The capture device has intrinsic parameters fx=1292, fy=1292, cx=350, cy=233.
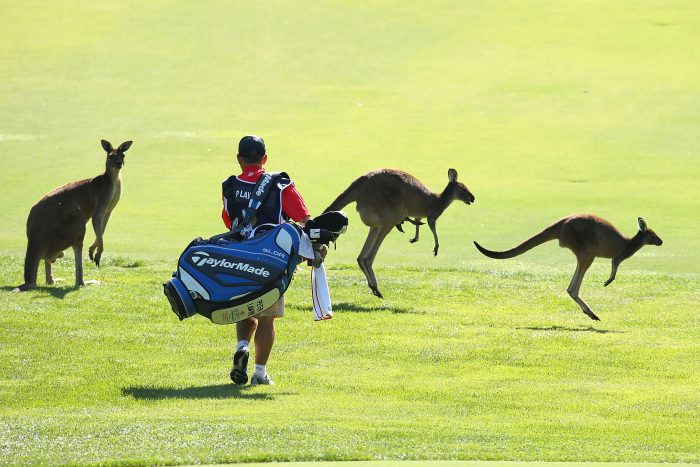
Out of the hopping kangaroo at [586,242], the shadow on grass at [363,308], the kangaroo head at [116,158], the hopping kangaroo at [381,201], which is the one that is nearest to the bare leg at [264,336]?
the shadow on grass at [363,308]

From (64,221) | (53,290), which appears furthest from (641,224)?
(53,290)

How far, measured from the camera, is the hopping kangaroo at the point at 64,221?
47.5 ft

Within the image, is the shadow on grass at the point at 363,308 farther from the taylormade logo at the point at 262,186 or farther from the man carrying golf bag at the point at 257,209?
the taylormade logo at the point at 262,186

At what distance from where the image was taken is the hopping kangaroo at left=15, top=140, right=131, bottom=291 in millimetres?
14469

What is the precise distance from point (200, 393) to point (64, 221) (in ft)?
18.3

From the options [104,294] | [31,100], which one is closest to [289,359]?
[104,294]

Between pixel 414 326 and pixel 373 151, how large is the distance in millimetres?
14425

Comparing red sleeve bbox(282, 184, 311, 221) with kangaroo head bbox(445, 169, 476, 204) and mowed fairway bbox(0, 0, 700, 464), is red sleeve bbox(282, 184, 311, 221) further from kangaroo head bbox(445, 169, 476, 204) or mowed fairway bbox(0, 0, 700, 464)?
kangaroo head bbox(445, 169, 476, 204)

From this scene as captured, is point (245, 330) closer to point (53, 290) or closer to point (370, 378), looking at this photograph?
point (370, 378)

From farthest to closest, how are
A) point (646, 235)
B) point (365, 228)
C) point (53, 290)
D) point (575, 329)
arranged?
point (365, 228), point (646, 235), point (53, 290), point (575, 329)

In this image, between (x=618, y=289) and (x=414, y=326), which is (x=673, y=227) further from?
(x=414, y=326)

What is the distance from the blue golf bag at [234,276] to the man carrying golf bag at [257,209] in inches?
11.5

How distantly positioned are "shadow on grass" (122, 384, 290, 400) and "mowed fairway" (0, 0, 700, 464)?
1.6 inches

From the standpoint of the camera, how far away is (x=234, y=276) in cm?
882
